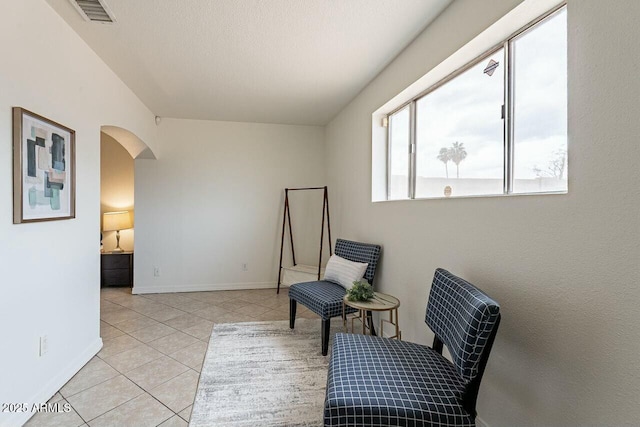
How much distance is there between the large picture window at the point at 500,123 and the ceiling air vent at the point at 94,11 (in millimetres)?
2266

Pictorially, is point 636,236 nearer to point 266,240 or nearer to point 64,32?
point 64,32

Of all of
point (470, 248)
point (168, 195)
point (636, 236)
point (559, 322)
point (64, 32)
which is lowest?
point (559, 322)

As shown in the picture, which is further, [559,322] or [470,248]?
[470,248]

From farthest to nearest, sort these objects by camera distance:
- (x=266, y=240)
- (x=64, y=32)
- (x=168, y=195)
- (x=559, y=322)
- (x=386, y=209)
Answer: (x=266, y=240) → (x=168, y=195) → (x=386, y=209) → (x=64, y=32) → (x=559, y=322)

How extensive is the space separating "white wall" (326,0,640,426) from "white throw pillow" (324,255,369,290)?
3.38 feet

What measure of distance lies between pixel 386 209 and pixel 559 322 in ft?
5.48

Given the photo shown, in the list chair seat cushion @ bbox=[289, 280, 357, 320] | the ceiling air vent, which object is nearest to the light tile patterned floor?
chair seat cushion @ bbox=[289, 280, 357, 320]

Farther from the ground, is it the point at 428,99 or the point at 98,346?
the point at 428,99

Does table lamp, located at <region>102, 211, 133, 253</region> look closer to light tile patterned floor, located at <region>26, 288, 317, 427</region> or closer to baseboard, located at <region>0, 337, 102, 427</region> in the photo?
light tile patterned floor, located at <region>26, 288, 317, 427</region>

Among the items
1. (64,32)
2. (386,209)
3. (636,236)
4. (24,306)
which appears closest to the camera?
(636,236)

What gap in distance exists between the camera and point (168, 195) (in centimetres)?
447

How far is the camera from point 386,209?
2811 mm

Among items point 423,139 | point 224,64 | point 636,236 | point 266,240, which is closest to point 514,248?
point 636,236

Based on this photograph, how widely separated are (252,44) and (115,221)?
153 inches
